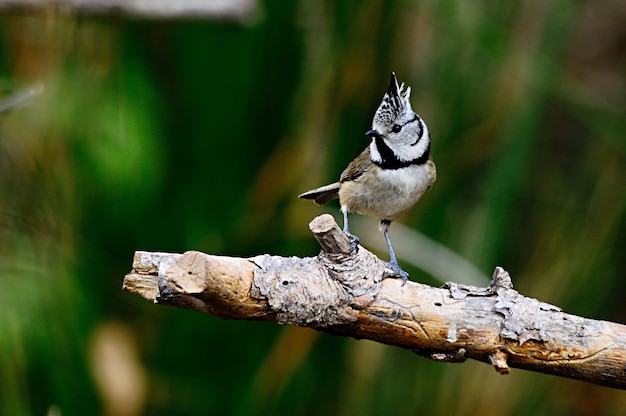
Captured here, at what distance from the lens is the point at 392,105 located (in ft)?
7.88

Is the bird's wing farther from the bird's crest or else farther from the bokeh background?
Result: the bokeh background

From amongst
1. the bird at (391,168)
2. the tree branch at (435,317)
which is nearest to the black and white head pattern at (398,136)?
the bird at (391,168)

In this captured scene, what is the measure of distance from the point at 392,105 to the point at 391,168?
0.20 m

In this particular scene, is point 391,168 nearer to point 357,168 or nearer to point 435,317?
point 357,168

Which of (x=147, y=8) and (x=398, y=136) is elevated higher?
(x=147, y=8)

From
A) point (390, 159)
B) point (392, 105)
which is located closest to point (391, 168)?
point (390, 159)

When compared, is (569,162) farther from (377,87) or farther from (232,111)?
(232,111)

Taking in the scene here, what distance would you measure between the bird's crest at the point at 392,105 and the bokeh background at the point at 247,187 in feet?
1.56

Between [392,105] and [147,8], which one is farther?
[147,8]

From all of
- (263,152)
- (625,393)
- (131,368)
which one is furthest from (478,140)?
(131,368)

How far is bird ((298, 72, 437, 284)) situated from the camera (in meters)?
2.44

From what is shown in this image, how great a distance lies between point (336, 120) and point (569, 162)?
158 centimetres

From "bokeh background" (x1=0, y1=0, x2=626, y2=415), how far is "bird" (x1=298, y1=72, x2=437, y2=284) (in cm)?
35

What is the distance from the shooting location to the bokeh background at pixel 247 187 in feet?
8.89
